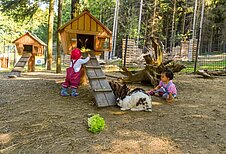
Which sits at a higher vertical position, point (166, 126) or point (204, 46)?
point (204, 46)

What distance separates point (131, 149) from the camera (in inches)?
116

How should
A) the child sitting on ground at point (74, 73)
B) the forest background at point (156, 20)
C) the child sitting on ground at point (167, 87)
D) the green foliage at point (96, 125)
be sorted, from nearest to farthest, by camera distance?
1. the green foliage at point (96, 125)
2. the child sitting on ground at point (167, 87)
3. the child sitting on ground at point (74, 73)
4. the forest background at point (156, 20)

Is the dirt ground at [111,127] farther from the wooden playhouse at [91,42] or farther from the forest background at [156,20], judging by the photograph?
the forest background at [156,20]

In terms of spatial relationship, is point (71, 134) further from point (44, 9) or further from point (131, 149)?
point (44, 9)

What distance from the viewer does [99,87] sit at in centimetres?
488

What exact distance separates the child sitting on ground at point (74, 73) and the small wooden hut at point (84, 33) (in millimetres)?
544

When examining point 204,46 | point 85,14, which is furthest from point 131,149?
point 204,46

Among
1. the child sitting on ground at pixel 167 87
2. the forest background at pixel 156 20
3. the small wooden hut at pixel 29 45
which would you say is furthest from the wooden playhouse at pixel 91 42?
the forest background at pixel 156 20

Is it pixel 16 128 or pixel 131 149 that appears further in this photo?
pixel 16 128

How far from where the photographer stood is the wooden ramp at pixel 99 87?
457cm

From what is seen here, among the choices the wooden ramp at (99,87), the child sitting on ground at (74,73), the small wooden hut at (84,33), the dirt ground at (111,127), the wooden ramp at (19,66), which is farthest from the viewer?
the wooden ramp at (19,66)

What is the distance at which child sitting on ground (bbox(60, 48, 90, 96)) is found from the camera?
5.32 metres

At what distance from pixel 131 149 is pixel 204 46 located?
39.1m

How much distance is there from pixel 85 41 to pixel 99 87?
1924mm
